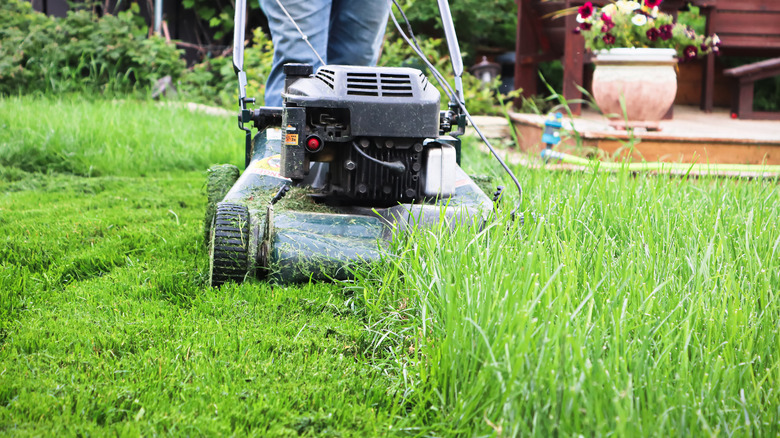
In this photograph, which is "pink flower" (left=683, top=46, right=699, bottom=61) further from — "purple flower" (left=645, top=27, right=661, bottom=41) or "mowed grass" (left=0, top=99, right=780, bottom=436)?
"mowed grass" (left=0, top=99, right=780, bottom=436)

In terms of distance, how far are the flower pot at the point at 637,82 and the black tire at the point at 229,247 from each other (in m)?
2.87

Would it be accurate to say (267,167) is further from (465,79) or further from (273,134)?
(465,79)

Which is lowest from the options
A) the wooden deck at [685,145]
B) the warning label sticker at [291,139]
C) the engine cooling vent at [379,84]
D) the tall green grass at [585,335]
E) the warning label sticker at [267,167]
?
the tall green grass at [585,335]

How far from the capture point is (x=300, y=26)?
8.43ft

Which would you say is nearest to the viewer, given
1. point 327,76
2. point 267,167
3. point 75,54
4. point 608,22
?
point 327,76

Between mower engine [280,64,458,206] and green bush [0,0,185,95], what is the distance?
431 centimetres

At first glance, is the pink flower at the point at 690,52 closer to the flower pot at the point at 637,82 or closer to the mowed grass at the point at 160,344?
the flower pot at the point at 637,82

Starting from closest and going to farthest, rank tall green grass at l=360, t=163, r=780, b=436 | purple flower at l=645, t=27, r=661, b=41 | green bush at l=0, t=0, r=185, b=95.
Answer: tall green grass at l=360, t=163, r=780, b=436 < purple flower at l=645, t=27, r=661, b=41 < green bush at l=0, t=0, r=185, b=95

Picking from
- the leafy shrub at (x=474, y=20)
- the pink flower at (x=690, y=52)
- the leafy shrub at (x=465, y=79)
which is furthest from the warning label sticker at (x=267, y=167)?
the leafy shrub at (x=474, y=20)

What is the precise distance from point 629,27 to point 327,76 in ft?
9.78

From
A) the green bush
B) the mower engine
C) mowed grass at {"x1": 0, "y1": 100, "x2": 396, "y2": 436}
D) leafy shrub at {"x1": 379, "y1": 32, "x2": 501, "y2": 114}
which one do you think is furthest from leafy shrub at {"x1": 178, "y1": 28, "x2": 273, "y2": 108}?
Result: the mower engine

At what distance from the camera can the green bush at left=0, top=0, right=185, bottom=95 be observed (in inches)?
233

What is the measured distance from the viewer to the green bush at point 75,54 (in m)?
5.92

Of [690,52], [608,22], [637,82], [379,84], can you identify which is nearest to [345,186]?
[379,84]
